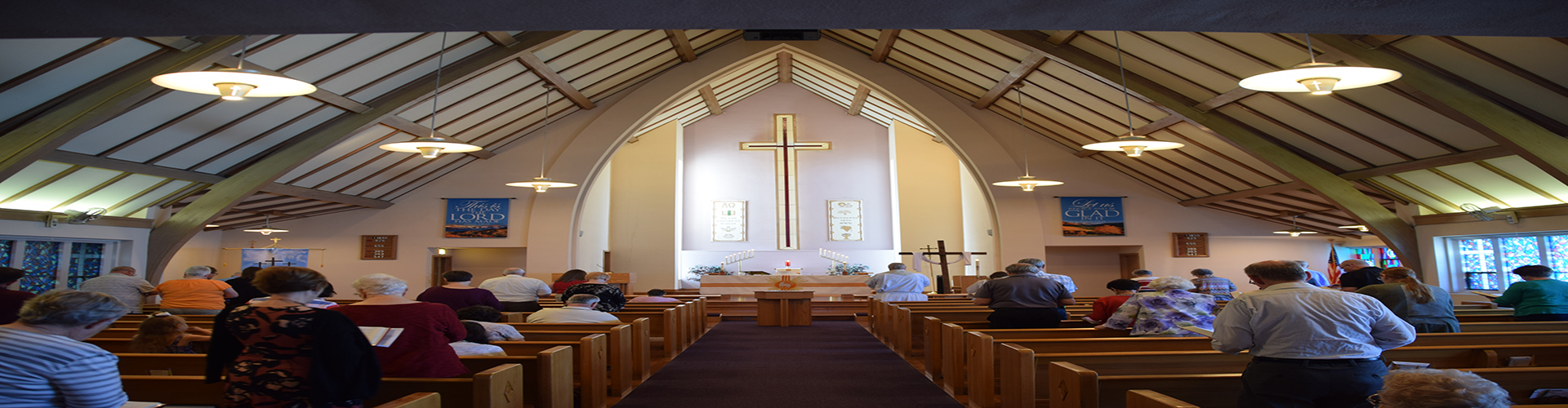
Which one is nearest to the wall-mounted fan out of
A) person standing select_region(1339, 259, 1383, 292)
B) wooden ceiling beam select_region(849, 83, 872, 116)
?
person standing select_region(1339, 259, 1383, 292)

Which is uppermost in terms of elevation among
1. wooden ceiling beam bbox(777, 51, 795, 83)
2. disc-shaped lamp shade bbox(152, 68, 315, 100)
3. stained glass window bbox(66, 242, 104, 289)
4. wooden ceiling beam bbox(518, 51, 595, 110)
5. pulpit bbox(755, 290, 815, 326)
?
wooden ceiling beam bbox(777, 51, 795, 83)

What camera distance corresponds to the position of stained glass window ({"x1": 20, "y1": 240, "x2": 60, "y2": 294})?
8.56 meters

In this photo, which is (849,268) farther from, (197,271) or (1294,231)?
(197,271)

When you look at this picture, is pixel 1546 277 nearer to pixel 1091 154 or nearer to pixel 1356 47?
pixel 1356 47

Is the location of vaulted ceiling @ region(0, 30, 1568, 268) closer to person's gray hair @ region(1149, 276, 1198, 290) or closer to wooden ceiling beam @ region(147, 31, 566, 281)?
wooden ceiling beam @ region(147, 31, 566, 281)

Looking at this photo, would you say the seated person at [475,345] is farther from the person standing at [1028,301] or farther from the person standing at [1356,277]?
the person standing at [1356,277]

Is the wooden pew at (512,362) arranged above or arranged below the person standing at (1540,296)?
below

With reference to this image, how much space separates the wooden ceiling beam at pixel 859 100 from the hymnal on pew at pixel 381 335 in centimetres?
1165

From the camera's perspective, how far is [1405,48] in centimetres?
609

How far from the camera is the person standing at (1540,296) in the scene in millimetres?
5016

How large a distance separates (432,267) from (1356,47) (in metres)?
12.3

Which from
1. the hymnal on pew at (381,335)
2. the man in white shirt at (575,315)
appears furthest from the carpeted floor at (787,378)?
the hymnal on pew at (381,335)

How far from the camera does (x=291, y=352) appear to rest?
2.29 meters

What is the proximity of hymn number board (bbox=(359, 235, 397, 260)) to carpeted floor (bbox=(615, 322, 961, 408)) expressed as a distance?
7.42 metres
